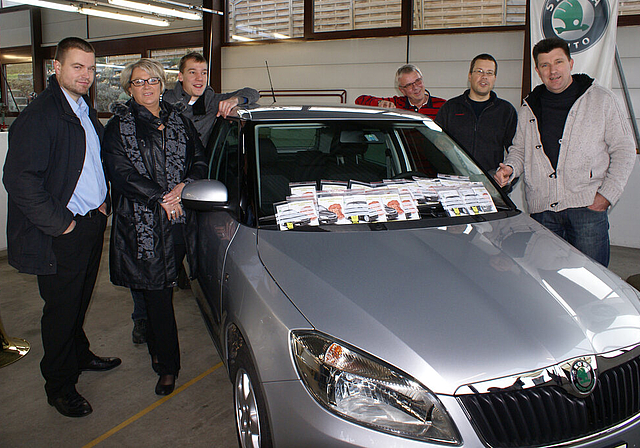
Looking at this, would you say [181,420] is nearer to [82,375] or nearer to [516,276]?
[82,375]

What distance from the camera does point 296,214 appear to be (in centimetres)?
211

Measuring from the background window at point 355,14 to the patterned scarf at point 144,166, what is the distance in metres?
5.10

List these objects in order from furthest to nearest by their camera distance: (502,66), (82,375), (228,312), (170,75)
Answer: (170,75)
(502,66)
(82,375)
(228,312)

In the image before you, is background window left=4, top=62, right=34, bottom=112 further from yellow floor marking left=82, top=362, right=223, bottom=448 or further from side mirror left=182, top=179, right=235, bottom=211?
side mirror left=182, top=179, right=235, bottom=211

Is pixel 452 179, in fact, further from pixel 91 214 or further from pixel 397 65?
pixel 397 65

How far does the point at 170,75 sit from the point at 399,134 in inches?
319

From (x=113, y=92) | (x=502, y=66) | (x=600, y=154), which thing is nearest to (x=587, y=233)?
(x=600, y=154)

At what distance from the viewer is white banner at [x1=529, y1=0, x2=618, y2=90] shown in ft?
16.9

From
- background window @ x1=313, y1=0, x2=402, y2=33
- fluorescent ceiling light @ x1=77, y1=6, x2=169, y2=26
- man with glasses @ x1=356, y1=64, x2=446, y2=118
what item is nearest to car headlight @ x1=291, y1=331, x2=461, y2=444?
man with glasses @ x1=356, y1=64, x2=446, y2=118

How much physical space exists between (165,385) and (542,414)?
187cm

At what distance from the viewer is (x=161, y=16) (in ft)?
29.0

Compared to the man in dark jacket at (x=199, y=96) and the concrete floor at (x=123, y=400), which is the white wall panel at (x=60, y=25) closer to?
the man in dark jacket at (x=199, y=96)

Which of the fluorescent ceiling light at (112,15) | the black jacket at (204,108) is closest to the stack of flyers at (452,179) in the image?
the black jacket at (204,108)

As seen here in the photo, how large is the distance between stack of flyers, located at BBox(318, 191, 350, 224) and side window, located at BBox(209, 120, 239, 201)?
39 cm
